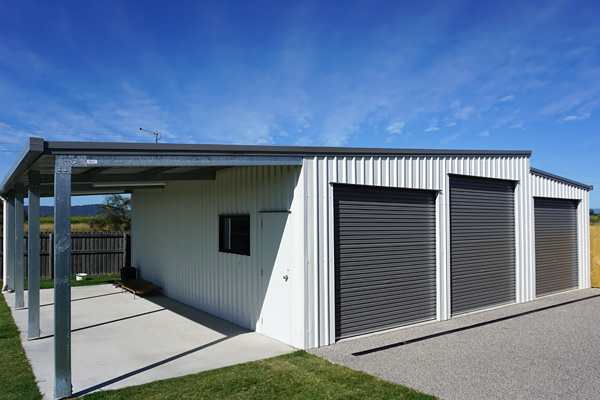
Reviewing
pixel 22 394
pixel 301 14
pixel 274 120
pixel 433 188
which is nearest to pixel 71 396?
pixel 22 394

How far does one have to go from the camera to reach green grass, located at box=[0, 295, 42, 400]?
4344 mm

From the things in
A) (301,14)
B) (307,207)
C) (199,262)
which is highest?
(301,14)

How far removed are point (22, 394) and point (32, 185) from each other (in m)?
3.42

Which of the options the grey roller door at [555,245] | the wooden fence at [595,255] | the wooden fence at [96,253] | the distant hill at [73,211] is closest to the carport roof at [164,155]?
the grey roller door at [555,245]

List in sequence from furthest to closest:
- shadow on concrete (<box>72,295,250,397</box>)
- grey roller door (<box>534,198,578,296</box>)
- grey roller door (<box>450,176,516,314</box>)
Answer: grey roller door (<box>534,198,578,296</box>) → grey roller door (<box>450,176,516,314</box>) → shadow on concrete (<box>72,295,250,397</box>)

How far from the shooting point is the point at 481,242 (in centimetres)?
878

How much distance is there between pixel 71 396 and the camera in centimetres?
431

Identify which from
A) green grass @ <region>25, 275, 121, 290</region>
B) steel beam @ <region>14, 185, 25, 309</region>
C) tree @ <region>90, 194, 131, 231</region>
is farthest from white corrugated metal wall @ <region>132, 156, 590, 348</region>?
tree @ <region>90, 194, 131, 231</region>

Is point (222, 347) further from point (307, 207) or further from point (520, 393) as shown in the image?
point (520, 393)

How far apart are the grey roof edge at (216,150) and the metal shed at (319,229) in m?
0.02

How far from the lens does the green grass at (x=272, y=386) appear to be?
167 inches

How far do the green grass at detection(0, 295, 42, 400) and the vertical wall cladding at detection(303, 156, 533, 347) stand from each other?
3418 mm

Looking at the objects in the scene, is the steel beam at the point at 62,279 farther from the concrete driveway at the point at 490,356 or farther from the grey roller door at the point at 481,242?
the grey roller door at the point at 481,242

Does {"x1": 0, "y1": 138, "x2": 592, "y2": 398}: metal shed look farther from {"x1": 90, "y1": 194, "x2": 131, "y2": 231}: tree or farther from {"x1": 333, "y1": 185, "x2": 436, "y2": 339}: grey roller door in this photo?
{"x1": 90, "y1": 194, "x2": 131, "y2": 231}: tree
